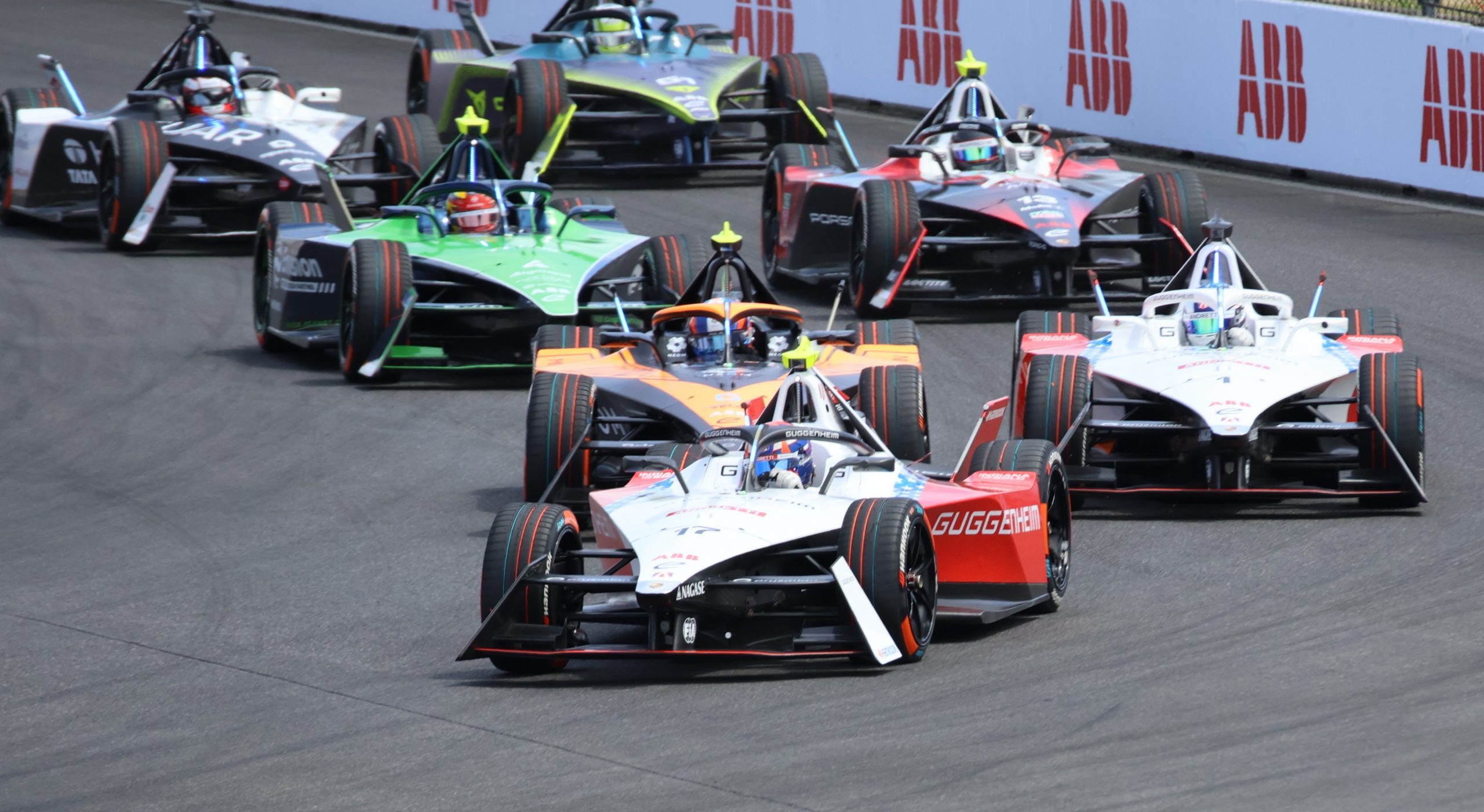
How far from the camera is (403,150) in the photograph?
2220 cm

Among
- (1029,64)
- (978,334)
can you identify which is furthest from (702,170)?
(978,334)

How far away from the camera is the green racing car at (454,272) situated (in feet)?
55.6

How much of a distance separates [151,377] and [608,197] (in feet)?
25.6

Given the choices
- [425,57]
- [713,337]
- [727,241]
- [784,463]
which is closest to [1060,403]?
[713,337]

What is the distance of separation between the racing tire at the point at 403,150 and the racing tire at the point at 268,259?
9.78 ft

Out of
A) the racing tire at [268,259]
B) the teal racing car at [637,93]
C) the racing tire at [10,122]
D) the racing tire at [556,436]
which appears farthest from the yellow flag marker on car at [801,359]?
the racing tire at [10,122]

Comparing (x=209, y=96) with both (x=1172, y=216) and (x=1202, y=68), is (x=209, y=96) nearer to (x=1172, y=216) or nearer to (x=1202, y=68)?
(x=1172, y=216)

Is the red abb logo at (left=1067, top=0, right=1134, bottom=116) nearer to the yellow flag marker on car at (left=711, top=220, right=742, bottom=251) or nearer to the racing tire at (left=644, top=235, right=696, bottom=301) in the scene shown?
the racing tire at (left=644, top=235, right=696, bottom=301)

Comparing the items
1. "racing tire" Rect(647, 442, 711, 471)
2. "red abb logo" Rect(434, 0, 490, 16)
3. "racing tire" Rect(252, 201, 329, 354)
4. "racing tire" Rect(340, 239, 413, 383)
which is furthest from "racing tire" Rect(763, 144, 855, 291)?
"red abb logo" Rect(434, 0, 490, 16)

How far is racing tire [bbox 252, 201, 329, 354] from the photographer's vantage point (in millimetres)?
18812

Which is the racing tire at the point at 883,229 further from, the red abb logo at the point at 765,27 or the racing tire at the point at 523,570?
the red abb logo at the point at 765,27

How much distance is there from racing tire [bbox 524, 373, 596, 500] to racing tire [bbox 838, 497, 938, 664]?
3.35 meters

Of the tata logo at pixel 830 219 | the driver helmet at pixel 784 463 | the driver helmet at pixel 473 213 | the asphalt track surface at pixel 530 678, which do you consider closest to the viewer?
the asphalt track surface at pixel 530 678

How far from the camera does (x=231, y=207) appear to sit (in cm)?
2281
